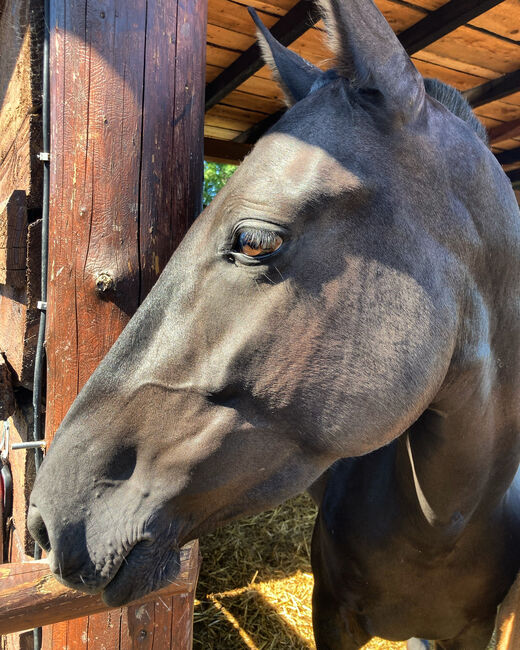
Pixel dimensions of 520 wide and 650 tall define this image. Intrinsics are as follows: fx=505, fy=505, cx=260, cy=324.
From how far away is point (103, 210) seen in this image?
4.02 feet

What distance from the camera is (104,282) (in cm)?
122

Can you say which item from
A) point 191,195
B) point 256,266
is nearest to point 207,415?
point 256,266

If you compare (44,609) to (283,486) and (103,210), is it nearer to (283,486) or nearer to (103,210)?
(283,486)

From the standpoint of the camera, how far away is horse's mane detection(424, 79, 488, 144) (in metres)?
1.29

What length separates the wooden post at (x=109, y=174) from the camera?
1214mm

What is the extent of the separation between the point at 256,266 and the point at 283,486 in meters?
0.43

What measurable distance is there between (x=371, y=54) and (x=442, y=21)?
198cm

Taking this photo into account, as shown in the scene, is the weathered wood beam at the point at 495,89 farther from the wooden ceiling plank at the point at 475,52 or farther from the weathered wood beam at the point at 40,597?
the weathered wood beam at the point at 40,597

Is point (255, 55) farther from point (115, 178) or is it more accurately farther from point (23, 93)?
point (115, 178)

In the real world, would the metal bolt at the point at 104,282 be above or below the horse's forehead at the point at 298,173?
below

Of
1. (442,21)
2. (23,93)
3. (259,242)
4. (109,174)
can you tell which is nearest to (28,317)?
(109,174)

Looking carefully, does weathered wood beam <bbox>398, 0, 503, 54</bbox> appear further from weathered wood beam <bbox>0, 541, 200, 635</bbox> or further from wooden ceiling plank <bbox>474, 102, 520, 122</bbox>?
weathered wood beam <bbox>0, 541, 200, 635</bbox>

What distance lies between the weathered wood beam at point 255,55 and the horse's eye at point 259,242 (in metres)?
1.38

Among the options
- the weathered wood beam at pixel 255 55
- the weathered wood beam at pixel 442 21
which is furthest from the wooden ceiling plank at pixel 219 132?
the weathered wood beam at pixel 442 21
